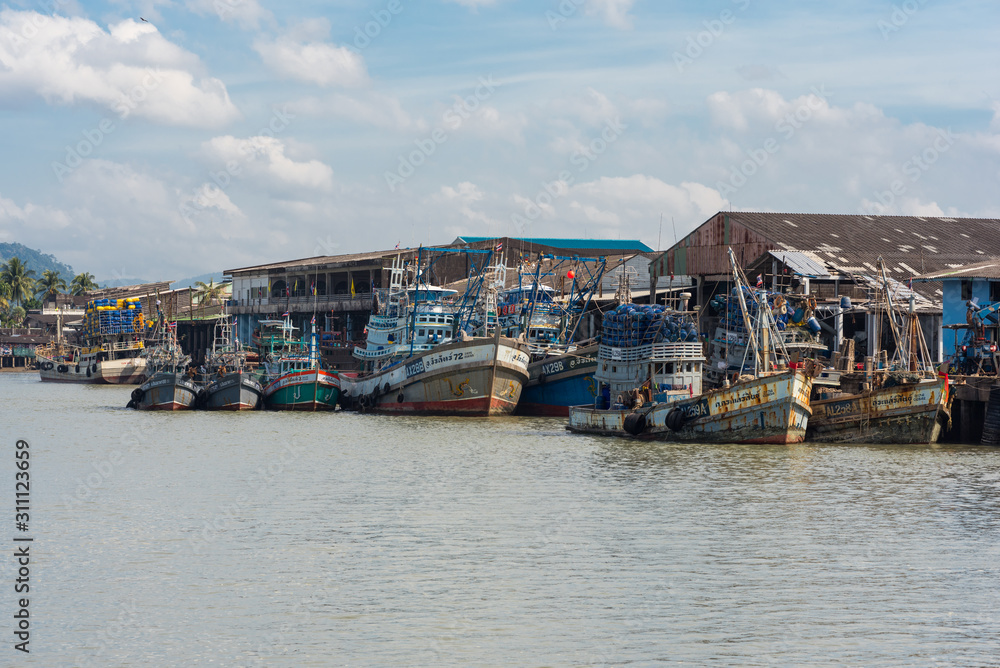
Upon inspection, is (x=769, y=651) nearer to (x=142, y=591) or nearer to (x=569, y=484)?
(x=142, y=591)

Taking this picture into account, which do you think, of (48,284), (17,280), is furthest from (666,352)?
(48,284)

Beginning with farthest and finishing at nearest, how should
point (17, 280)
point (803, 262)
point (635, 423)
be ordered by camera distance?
point (17, 280), point (803, 262), point (635, 423)

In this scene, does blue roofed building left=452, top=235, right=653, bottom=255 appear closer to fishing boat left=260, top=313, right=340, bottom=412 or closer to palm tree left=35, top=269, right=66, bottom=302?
fishing boat left=260, top=313, right=340, bottom=412

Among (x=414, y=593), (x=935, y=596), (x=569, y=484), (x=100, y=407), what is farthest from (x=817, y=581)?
(x=100, y=407)

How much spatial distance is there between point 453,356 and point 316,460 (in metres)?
16.0

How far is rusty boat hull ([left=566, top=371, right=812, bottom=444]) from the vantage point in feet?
112

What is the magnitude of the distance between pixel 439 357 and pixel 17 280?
12436cm

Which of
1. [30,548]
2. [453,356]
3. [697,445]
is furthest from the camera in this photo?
[453,356]

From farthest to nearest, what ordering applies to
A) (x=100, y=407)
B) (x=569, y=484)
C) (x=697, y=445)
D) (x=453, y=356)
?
(x=100, y=407), (x=453, y=356), (x=697, y=445), (x=569, y=484)

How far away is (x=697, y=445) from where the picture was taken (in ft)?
116

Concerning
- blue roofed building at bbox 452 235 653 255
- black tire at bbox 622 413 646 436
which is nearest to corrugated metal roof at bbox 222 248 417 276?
blue roofed building at bbox 452 235 653 255

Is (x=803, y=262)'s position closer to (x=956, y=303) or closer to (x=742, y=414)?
(x=956, y=303)

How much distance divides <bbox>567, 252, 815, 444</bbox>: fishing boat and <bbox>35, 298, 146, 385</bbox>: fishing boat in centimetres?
6996

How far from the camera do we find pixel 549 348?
52719 millimetres
